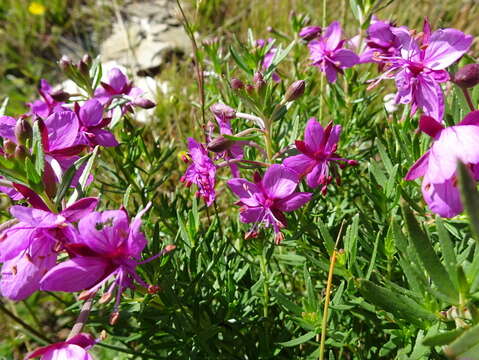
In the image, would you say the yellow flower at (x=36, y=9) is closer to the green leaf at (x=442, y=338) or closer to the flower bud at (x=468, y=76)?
the flower bud at (x=468, y=76)

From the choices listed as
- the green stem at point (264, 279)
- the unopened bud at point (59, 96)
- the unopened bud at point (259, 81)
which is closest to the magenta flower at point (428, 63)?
the unopened bud at point (259, 81)

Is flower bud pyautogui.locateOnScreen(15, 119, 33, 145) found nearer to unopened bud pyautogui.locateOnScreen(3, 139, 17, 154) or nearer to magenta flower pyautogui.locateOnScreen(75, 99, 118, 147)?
unopened bud pyautogui.locateOnScreen(3, 139, 17, 154)

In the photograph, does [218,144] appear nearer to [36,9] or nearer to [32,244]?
[32,244]

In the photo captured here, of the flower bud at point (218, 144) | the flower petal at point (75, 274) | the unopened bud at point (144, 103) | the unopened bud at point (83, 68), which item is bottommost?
the flower petal at point (75, 274)

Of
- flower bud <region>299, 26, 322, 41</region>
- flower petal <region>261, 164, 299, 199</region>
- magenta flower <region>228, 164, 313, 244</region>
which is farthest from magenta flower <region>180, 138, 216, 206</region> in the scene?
flower bud <region>299, 26, 322, 41</region>

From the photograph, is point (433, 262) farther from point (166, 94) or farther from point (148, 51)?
point (148, 51)

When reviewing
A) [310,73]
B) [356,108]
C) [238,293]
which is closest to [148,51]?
[310,73]
